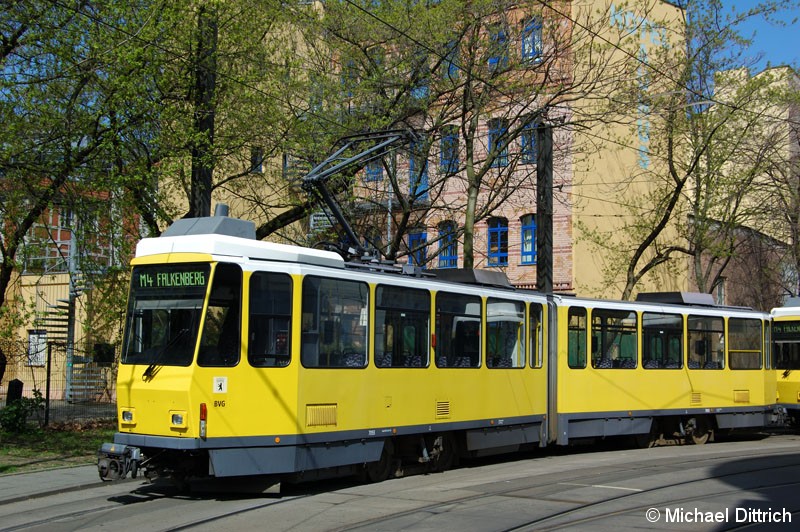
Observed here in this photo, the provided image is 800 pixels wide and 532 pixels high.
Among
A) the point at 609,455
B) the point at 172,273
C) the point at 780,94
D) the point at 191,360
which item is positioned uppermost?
the point at 780,94

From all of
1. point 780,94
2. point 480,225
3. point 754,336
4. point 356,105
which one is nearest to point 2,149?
point 356,105

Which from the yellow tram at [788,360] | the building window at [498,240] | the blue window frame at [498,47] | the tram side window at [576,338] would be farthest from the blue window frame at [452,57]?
the building window at [498,240]

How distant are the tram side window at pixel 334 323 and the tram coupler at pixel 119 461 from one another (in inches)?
95.4

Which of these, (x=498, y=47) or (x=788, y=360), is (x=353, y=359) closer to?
(x=498, y=47)

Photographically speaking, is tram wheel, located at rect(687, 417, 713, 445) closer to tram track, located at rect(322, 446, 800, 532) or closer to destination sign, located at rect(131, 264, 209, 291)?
tram track, located at rect(322, 446, 800, 532)

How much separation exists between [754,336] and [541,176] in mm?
6491

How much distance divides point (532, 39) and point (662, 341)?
8797 mm

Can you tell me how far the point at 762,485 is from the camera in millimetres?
13094

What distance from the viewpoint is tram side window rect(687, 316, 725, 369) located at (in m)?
20.3

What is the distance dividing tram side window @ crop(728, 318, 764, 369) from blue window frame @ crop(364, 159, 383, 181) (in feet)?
32.0

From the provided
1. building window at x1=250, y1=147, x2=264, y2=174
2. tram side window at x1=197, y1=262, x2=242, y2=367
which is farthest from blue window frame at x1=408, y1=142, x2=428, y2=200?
tram side window at x1=197, y1=262, x2=242, y2=367

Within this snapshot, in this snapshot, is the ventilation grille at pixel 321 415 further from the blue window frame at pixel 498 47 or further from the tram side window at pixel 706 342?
the blue window frame at pixel 498 47

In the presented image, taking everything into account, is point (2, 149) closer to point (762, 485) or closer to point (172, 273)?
point (172, 273)

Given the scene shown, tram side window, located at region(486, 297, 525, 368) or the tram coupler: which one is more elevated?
tram side window, located at region(486, 297, 525, 368)
